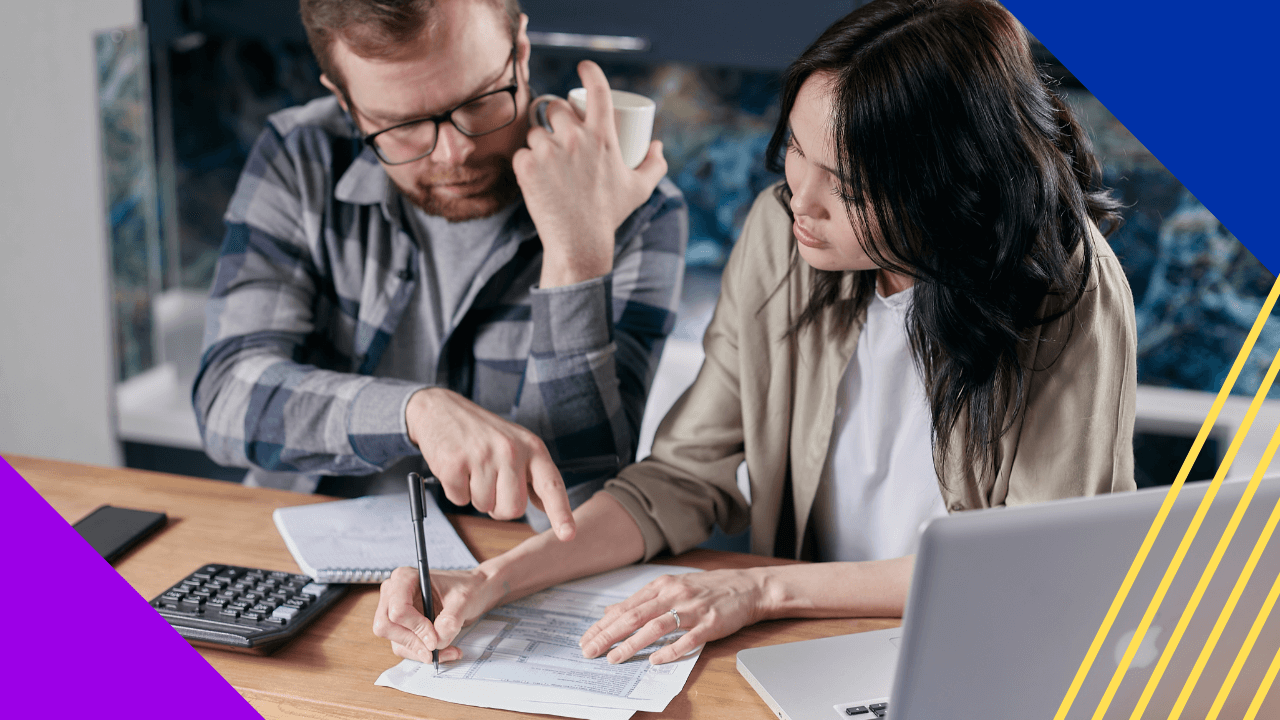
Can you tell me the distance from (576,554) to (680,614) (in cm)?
16

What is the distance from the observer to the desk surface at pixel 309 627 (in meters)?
0.85

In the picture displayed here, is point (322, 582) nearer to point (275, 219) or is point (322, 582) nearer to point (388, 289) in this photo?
point (388, 289)

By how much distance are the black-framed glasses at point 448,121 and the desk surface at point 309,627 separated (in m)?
0.50

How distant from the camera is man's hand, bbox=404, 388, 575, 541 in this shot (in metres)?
1.05

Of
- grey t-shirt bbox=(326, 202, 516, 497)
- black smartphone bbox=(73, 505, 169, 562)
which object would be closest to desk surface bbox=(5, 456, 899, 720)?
black smartphone bbox=(73, 505, 169, 562)

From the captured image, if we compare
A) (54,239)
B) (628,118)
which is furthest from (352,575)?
(54,239)

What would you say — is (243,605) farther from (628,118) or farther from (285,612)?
(628,118)

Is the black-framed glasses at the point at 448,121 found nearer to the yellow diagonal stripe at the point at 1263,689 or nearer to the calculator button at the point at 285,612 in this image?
the calculator button at the point at 285,612

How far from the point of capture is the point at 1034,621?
25.2 inches

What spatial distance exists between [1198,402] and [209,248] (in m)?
2.55

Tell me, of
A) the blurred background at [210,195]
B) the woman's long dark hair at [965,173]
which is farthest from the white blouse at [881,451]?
the blurred background at [210,195]

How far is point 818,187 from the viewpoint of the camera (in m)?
1.02

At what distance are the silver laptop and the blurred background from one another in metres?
1.48

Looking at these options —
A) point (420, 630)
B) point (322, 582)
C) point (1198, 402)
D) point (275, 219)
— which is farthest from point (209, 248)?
point (1198, 402)
